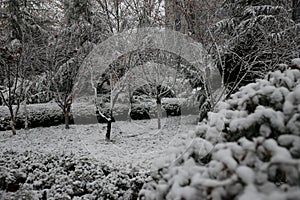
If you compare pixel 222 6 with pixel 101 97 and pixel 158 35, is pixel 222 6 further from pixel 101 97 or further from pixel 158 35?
pixel 101 97

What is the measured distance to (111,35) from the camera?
7223mm

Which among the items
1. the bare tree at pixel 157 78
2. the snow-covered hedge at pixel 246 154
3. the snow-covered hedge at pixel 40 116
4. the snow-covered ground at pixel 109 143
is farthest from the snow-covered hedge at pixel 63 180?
the snow-covered hedge at pixel 40 116

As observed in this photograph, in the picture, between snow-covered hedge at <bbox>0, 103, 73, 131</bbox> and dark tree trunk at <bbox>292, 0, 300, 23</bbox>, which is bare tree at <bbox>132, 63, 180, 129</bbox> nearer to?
snow-covered hedge at <bbox>0, 103, 73, 131</bbox>

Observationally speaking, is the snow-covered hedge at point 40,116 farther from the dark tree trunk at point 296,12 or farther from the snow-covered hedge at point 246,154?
the snow-covered hedge at point 246,154

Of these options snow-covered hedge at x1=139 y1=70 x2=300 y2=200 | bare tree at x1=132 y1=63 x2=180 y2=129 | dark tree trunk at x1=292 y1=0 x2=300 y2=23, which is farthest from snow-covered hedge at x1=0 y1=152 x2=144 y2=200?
Result: dark tree trunk at x1=292 y1=0 x2=300 y2=23

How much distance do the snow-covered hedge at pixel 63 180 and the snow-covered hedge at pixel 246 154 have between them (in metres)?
1.44

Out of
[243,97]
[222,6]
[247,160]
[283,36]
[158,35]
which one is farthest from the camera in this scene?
[158,35]

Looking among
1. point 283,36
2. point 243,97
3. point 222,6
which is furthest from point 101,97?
point 243,97

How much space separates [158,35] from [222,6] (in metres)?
1.62

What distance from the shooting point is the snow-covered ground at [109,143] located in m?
4.80

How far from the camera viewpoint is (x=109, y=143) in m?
5.78

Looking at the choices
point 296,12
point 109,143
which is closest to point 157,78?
point 109,143

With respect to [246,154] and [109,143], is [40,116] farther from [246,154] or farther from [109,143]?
[246,154]

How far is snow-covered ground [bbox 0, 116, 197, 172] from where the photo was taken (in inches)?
189
